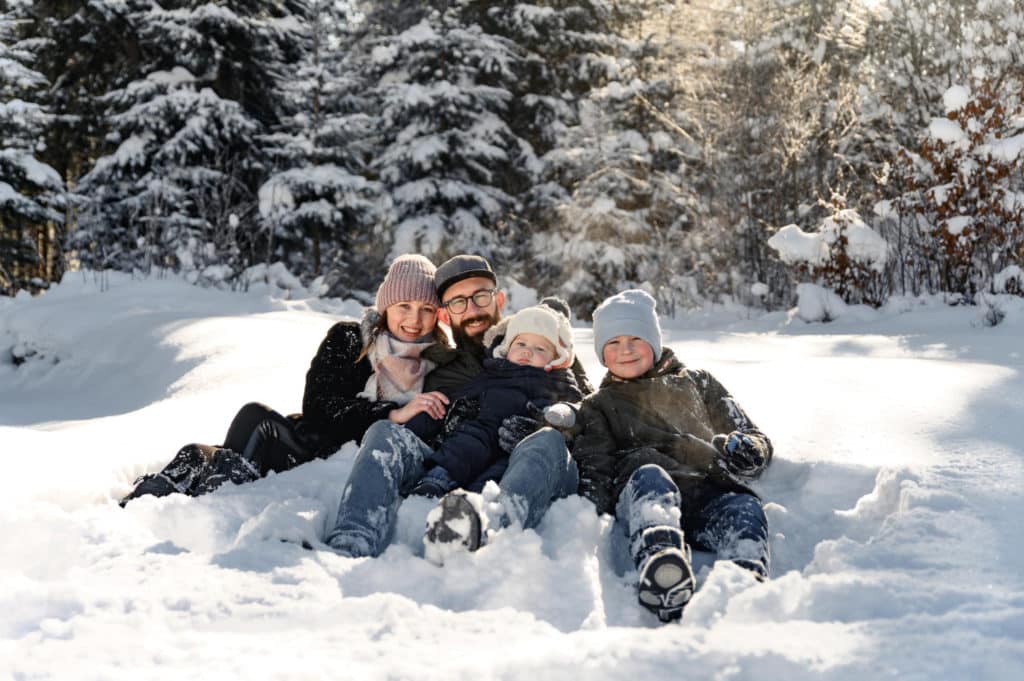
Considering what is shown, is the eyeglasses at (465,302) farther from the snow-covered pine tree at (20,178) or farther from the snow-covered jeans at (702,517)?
the snow-covered pine tree at (20,178)

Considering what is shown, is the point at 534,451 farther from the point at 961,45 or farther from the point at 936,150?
the point at 961,45

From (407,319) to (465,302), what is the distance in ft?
0.85

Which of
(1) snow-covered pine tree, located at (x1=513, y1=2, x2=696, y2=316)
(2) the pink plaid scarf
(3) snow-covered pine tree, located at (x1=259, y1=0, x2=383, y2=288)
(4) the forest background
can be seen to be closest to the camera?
(2) the pink plaid scarf

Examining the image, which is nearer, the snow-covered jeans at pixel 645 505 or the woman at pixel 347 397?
the snow-covered jeans at pixel 645 505

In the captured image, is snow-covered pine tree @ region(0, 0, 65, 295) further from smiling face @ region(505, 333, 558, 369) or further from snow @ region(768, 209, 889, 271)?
smiling face @ region(505, 333, 558, 369)

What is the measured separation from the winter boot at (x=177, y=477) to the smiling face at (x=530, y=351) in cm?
119

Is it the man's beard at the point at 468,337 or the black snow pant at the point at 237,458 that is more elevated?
the man's beard at the point at 468,337

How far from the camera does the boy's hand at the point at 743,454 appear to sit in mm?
2443

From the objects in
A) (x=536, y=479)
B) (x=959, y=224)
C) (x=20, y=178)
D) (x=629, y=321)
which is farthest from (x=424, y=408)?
(x=20, y=178)

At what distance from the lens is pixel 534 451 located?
247cm

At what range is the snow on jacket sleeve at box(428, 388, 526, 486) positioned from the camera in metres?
2.78

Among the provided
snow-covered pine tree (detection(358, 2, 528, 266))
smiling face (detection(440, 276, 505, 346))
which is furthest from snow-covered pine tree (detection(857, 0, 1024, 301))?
snow-covered pine tree (detection(358, 2, 528, 266))

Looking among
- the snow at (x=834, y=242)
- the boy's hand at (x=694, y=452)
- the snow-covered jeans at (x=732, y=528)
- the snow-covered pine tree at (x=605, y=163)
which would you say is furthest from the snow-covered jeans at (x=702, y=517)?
the snow-covered pine tree at (x=605, y=163)

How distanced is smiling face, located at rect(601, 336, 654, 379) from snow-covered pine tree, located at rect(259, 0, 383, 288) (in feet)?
31.4
